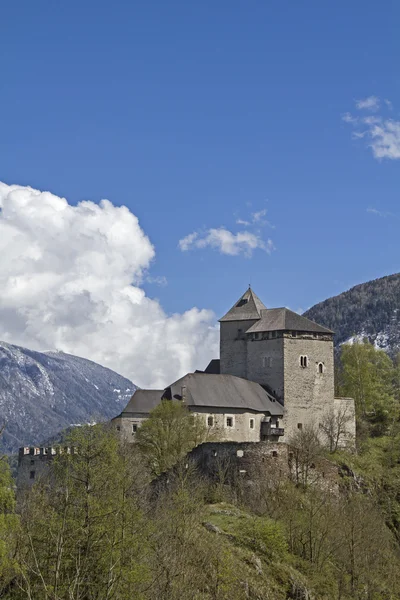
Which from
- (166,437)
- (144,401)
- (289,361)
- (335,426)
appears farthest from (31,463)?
(335,426)

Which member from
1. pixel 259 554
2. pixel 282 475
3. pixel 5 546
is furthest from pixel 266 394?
pixel 5 546

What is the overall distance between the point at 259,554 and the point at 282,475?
598 inches

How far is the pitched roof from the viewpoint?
87363mm

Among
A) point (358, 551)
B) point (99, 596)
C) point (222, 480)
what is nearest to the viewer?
point (99, 596)

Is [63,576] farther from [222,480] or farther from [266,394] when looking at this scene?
[266,394]

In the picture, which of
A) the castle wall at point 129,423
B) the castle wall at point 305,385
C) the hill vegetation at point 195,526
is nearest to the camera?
the hill vegetation at point 195,526

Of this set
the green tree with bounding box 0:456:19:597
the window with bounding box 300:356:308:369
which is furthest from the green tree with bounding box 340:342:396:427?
the green tree with bounding box 0:456:19:597

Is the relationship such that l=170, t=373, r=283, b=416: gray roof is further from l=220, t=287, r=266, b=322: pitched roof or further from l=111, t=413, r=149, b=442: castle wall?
l=220, t=287, r=266, b=322: pitched roof

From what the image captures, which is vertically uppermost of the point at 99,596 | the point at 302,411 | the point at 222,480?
the point at 302,411

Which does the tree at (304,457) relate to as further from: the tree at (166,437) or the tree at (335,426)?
the tree at (166,437)

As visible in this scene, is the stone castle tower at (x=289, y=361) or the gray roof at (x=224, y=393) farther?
the stone castle tower at (x=289, y=361)

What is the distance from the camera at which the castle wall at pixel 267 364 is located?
268ft

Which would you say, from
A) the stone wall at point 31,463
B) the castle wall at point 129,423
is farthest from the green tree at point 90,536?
the stone wall at point 31,463

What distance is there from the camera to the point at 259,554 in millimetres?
50219
